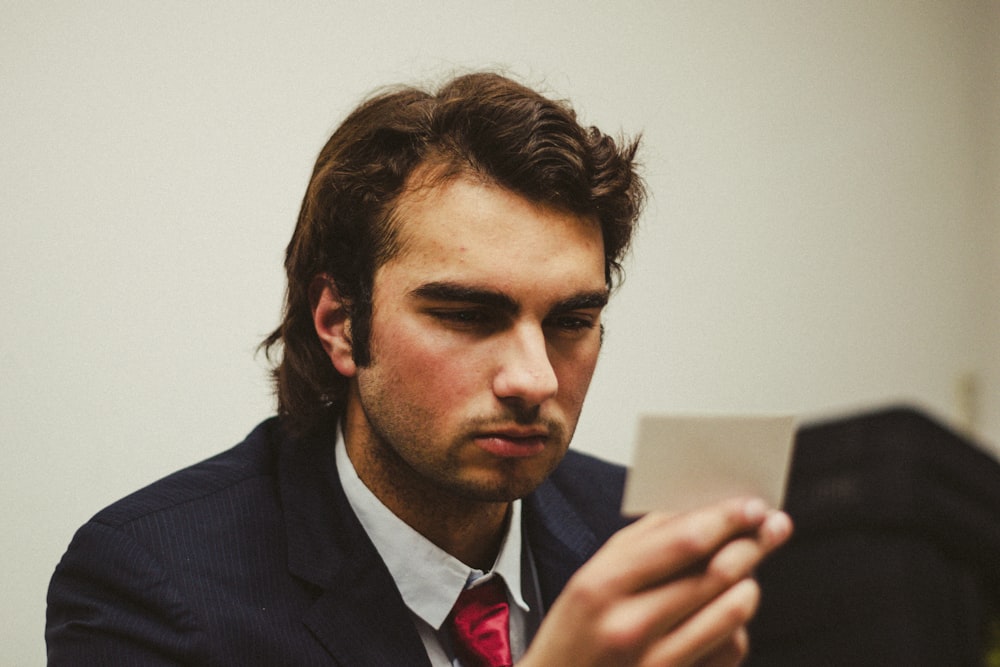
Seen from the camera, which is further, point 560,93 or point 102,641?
point 560,93

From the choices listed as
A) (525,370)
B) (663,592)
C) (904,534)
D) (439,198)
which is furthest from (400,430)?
(904,534)

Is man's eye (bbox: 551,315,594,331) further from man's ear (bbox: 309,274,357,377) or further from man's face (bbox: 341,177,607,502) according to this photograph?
man's ear (bbox: 309,274,357,377)

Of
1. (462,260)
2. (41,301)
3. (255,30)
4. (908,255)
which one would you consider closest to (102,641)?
(41,301)

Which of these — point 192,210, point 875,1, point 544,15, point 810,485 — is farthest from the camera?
point 875,1

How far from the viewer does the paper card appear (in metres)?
0.84

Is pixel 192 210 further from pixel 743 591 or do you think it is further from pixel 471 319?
pixel 743 591

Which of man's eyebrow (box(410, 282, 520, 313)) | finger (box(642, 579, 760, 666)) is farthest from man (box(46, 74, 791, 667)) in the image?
finger (box(642, 579, 760, 666))

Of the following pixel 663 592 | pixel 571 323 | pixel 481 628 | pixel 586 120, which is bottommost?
pixel 481 628

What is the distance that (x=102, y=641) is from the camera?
1152 millimetres

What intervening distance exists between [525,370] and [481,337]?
3.3 inches

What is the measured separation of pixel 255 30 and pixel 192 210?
0.36 meters

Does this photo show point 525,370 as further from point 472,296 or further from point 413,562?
point 413,562

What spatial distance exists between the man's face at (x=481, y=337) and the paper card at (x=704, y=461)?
330 mm

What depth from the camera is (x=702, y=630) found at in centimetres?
84
